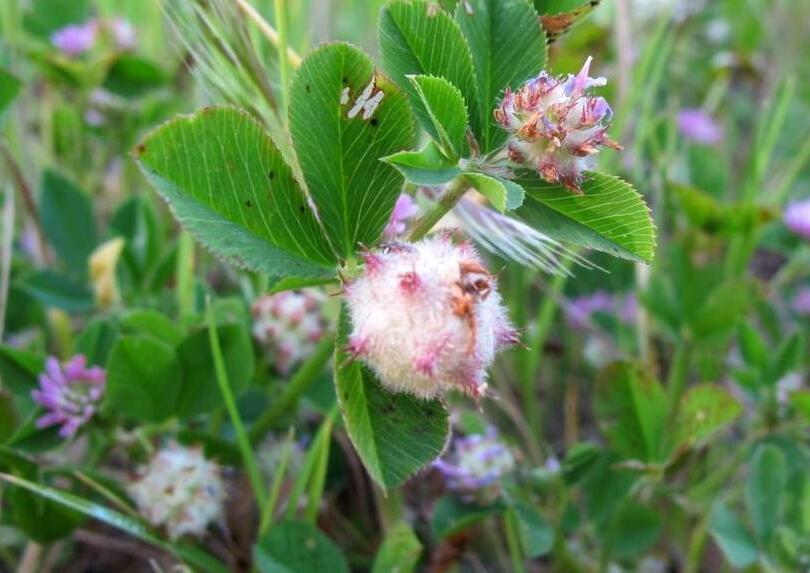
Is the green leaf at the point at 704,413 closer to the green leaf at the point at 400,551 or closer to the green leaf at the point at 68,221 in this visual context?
the green leaf at the point at 400,551

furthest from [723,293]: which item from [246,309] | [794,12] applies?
[794,12]

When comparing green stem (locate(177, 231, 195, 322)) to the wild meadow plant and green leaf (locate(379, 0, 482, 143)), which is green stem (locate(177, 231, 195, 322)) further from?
green leaf (locate(379, 0, 482, 143))

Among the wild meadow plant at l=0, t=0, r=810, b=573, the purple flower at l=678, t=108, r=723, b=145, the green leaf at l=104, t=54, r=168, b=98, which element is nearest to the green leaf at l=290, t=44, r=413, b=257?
the wild meadow plant at l=0, t=0, r=810, b=573

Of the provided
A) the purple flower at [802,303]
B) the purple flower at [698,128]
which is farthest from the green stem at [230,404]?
the purple flower at [698,128]

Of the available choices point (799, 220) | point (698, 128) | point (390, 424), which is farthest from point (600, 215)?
point (698, 128)

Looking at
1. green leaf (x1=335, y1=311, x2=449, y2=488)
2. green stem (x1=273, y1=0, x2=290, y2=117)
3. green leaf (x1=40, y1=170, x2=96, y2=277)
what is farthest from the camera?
green leaf (x1=40, y1=170, x2=96, y2=277)

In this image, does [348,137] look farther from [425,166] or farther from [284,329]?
[284,329]

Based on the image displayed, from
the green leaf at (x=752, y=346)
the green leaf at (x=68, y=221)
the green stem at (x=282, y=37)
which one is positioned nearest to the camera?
the green stem at (x=282, y=37)
